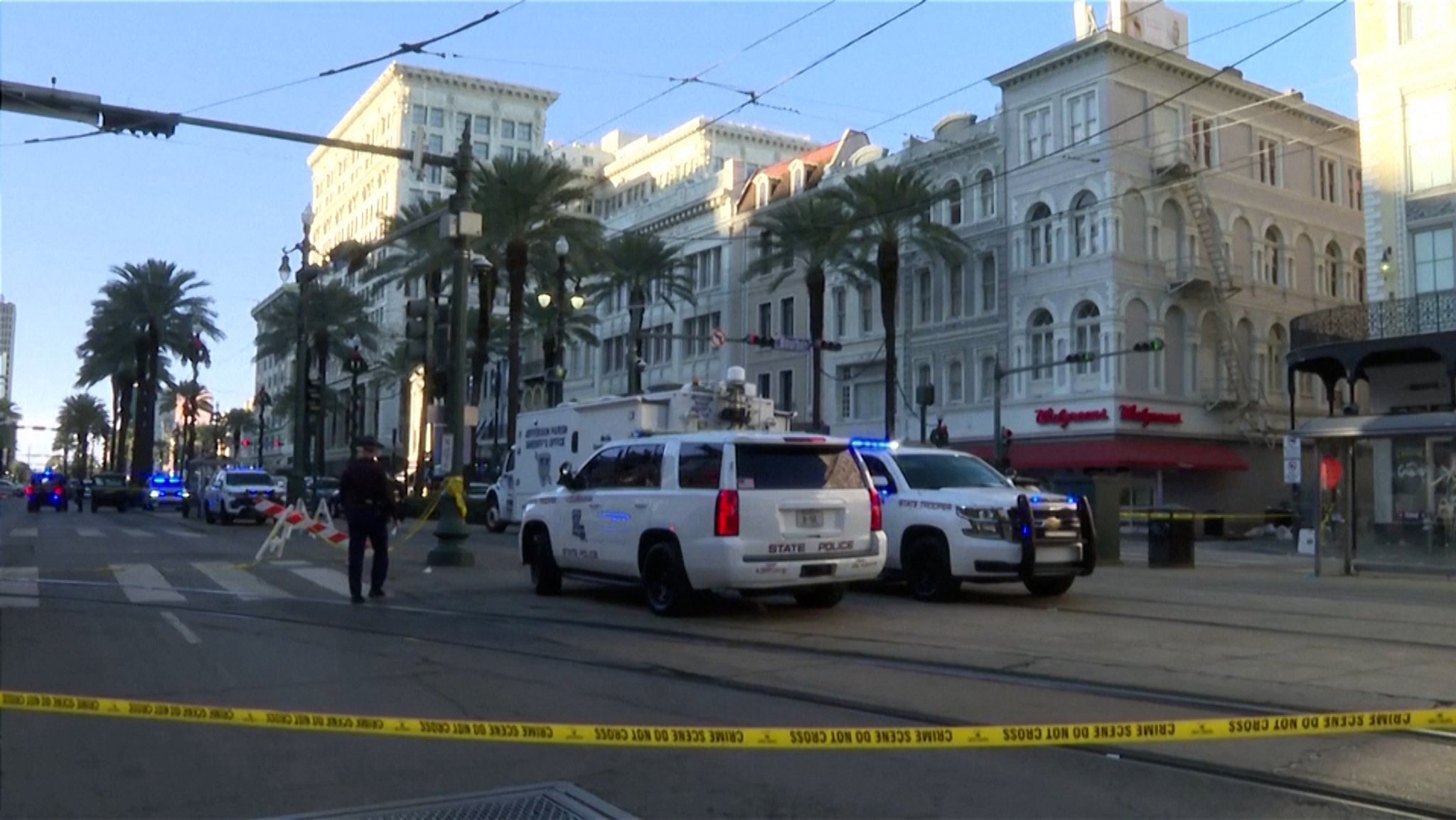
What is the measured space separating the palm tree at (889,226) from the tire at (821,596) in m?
29.9

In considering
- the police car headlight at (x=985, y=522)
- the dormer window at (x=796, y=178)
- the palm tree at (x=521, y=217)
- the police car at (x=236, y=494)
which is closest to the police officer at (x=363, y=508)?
the police car headlight at (x=985, y=522)

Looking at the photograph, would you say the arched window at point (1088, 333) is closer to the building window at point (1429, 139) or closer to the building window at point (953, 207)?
the building window at point (953, 207)

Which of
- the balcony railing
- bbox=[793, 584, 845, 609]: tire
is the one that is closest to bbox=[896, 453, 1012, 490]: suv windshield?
bbox=[793, 584, 845, 609]: tire

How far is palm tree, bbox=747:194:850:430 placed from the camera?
45.5 metres

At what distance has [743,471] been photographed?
1188 centimetres

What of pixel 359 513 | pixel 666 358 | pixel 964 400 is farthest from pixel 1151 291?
pixel 359 513

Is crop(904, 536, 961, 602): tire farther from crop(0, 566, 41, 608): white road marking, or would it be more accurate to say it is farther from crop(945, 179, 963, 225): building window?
crop(945, 179, 963, 225): building window

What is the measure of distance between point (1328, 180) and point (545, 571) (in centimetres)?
4876

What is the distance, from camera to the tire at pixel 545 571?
1445 centimetres

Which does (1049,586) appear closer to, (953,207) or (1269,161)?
(953,207)

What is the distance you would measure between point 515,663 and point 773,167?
5348 centimetres

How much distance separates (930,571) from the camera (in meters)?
14.2

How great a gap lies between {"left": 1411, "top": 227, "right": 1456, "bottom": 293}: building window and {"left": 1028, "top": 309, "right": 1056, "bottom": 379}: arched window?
14.8 meters

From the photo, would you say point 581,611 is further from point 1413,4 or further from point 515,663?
point 1413,4
